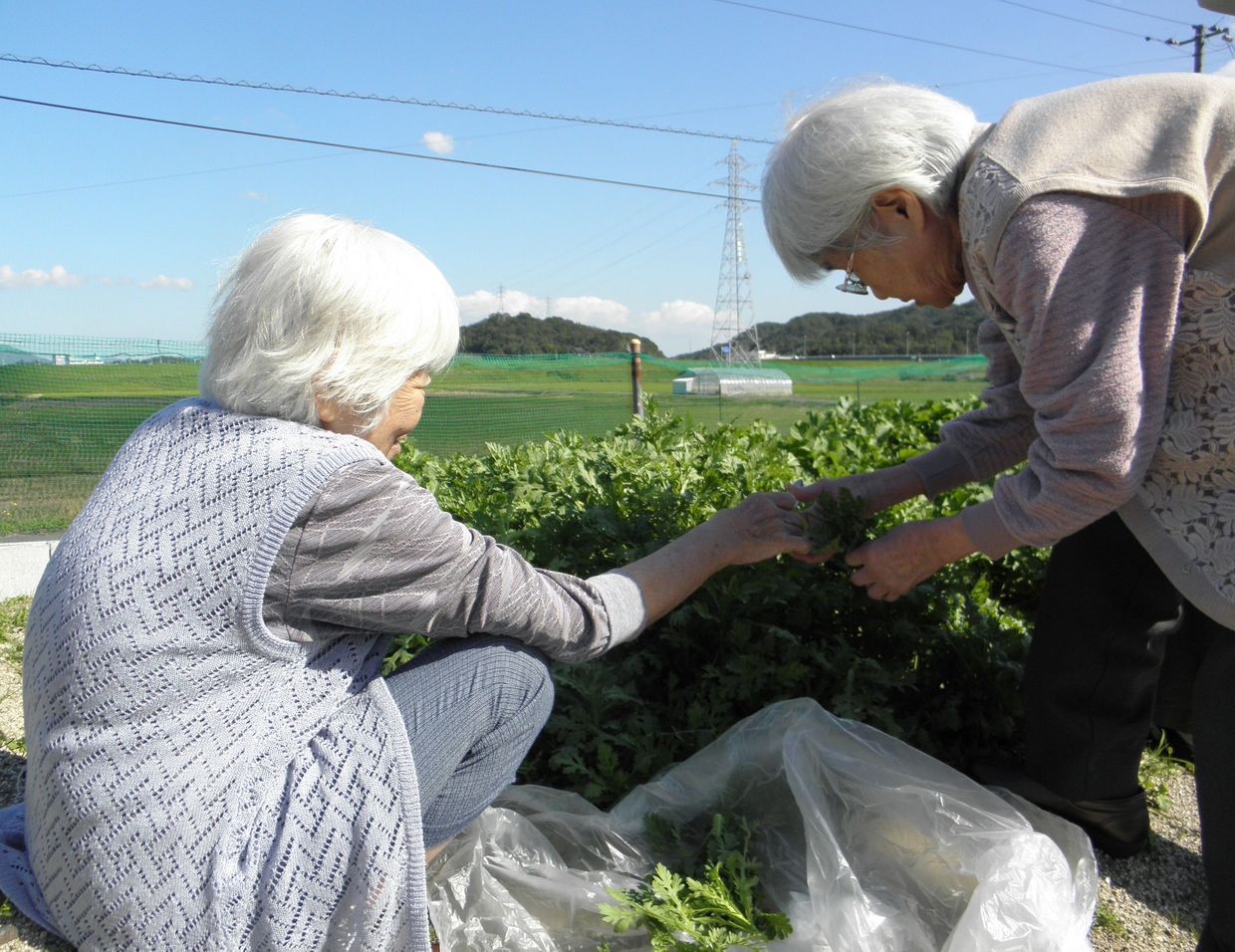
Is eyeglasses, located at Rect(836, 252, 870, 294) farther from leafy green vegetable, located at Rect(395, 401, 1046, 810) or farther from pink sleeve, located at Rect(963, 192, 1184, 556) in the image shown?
leafy green vegetable, located at Rect(395, 401, 1046, 810)

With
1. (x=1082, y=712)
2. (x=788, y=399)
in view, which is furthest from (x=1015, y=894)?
(x=788, y=399)

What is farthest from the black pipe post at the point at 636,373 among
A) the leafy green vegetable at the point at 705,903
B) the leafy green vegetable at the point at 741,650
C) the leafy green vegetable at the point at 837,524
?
the leafy green vegetable at the point at 705,903

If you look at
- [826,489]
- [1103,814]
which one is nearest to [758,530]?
[826,489]

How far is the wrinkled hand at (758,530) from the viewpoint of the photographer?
206 centimetres

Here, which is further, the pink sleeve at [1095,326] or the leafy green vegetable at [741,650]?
the leafy green vegetable at [741,650]

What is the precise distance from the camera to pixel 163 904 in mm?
1468

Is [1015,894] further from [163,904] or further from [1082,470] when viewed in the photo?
[163,904]

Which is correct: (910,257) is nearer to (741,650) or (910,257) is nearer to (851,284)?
(851,284)

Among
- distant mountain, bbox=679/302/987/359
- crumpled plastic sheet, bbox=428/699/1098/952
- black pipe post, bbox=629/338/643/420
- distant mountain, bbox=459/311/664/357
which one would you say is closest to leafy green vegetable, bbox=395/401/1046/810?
crumpled plastic sheet, bbox=428/699/1098/952

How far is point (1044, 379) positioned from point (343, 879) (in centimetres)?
145

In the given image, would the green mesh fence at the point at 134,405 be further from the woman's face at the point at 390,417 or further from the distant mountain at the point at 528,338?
the woman's face at the point at 390,417

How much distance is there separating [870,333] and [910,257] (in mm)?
56595

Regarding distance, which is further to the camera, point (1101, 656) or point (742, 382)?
point (742, 382)

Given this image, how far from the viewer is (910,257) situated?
6.01ft
